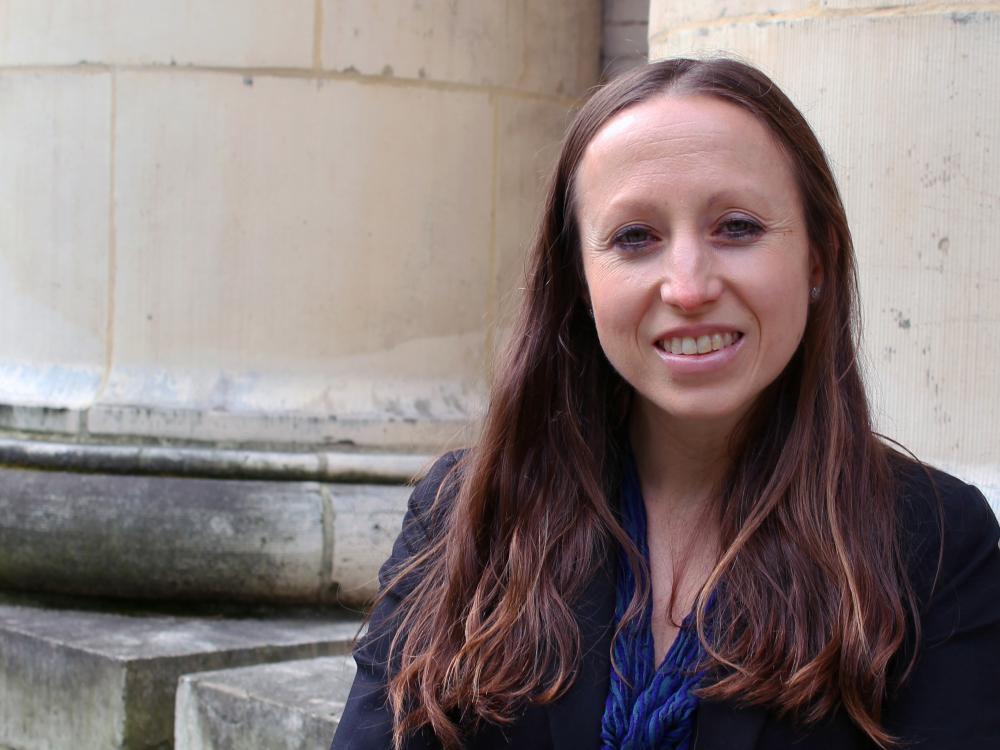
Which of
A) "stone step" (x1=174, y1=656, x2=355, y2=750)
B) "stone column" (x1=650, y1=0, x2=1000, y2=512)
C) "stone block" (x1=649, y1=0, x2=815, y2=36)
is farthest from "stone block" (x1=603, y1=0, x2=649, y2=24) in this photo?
"stone step" (x1=174, y1=656, x2=355, y2=750)

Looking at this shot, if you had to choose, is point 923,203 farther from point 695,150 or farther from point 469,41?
point 469,41

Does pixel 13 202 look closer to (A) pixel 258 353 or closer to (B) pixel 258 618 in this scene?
(A) pixel 258 353

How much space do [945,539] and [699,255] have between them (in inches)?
17.6

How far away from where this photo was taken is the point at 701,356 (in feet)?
6.04

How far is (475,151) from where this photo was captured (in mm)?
4020

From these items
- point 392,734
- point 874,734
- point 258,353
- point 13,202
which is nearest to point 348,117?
point 258,353

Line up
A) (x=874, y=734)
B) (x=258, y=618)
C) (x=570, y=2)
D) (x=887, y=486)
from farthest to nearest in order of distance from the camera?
(x=570, y=2), (x=258, y=618), (x=887, y=486), (x=874, y=734)

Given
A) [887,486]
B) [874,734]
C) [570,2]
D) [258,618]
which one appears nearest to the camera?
[874,734]

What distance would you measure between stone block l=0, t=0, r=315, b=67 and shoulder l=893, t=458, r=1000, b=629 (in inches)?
93.7

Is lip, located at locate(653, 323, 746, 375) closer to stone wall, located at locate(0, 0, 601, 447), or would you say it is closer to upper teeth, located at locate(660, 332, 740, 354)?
upper teeth, located at locate(660, 332, 740, 354)

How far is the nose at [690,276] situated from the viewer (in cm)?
180

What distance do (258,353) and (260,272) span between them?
8.0 inches

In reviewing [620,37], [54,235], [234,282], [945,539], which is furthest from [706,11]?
[54,235]

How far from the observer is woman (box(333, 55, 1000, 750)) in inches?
69.2
